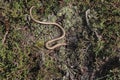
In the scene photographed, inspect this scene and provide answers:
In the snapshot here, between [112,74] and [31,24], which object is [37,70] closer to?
[31,24]

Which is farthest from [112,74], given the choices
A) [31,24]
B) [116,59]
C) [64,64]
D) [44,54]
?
[31,24]

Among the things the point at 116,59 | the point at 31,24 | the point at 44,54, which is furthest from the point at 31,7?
the point at 116,59

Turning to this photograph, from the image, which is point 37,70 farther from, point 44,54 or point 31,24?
point 31,24

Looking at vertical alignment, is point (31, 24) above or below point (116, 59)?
above

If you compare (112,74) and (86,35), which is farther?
(86,35)

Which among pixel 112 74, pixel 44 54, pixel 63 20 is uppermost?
pixel 63 20

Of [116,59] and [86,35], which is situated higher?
[86,35]
